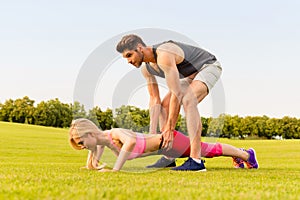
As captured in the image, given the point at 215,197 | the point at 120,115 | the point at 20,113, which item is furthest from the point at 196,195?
the point at 20,113

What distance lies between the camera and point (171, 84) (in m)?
5.11

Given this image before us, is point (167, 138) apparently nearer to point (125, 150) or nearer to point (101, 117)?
point (125, 150)

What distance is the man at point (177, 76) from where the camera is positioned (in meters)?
5.07

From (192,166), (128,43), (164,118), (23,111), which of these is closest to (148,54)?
(128,43)

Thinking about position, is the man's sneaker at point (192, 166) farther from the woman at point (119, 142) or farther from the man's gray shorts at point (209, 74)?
the man's gray shorts at point (209, 74)

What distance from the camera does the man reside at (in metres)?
5.07

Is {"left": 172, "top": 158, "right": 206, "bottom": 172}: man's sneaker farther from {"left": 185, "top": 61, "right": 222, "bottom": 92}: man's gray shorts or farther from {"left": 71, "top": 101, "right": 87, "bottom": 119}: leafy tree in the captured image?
{"left": 71, "top": 101, "right": 87, "bottom": 119}: leafy tree

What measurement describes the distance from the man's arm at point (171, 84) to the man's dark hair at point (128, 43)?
35cm

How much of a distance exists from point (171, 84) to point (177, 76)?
12 cm

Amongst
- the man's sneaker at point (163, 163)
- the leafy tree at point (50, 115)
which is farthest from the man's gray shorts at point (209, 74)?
the leafy tree at point (50, 115)

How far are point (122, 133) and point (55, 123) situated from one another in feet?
144

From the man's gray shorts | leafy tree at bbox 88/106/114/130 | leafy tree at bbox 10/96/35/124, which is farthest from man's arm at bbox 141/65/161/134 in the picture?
leafy tree at bbox 10/96/35/124

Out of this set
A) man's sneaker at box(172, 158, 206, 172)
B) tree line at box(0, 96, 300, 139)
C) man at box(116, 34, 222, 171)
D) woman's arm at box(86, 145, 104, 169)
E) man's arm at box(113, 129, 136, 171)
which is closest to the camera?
man's arm at box(113, 129, 136, 171)

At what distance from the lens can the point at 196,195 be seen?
9.15 ft
